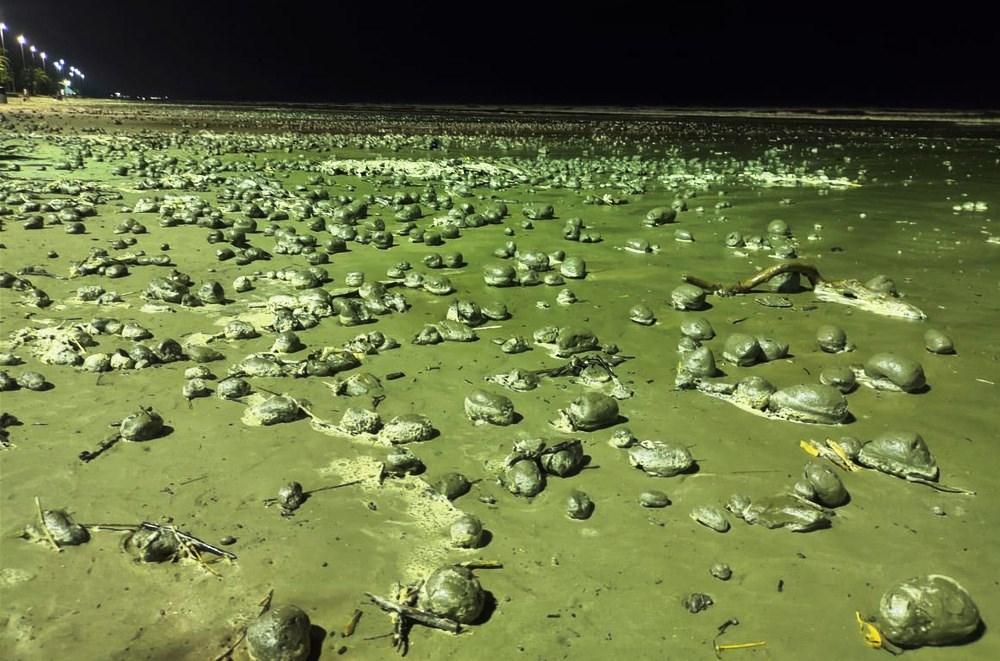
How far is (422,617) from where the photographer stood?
2240mm

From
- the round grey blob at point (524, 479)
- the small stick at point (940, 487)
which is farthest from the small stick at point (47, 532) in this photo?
the small stick at point (940, 487)

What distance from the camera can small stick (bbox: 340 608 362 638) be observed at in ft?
7.26

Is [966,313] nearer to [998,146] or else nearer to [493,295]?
[493,295]

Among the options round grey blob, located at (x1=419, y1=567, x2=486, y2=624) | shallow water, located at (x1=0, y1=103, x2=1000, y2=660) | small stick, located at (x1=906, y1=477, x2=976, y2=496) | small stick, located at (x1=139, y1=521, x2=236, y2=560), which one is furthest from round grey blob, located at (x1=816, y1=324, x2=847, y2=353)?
small stick, located at (x1=139, y1=521, x2=236, y2=560)

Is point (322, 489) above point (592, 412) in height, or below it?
below

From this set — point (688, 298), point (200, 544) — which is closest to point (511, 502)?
point (200, 544)

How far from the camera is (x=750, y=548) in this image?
2645 mm

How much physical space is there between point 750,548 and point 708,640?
0.59m

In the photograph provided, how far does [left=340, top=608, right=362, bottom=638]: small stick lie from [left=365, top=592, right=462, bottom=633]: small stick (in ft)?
0.29

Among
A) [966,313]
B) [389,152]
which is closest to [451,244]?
[966,313]

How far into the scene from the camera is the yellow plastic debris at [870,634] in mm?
2170

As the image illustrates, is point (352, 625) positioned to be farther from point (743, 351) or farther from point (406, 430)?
point (743, 351)

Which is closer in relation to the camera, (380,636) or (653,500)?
(380,636)

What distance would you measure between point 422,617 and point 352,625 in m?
0.25
